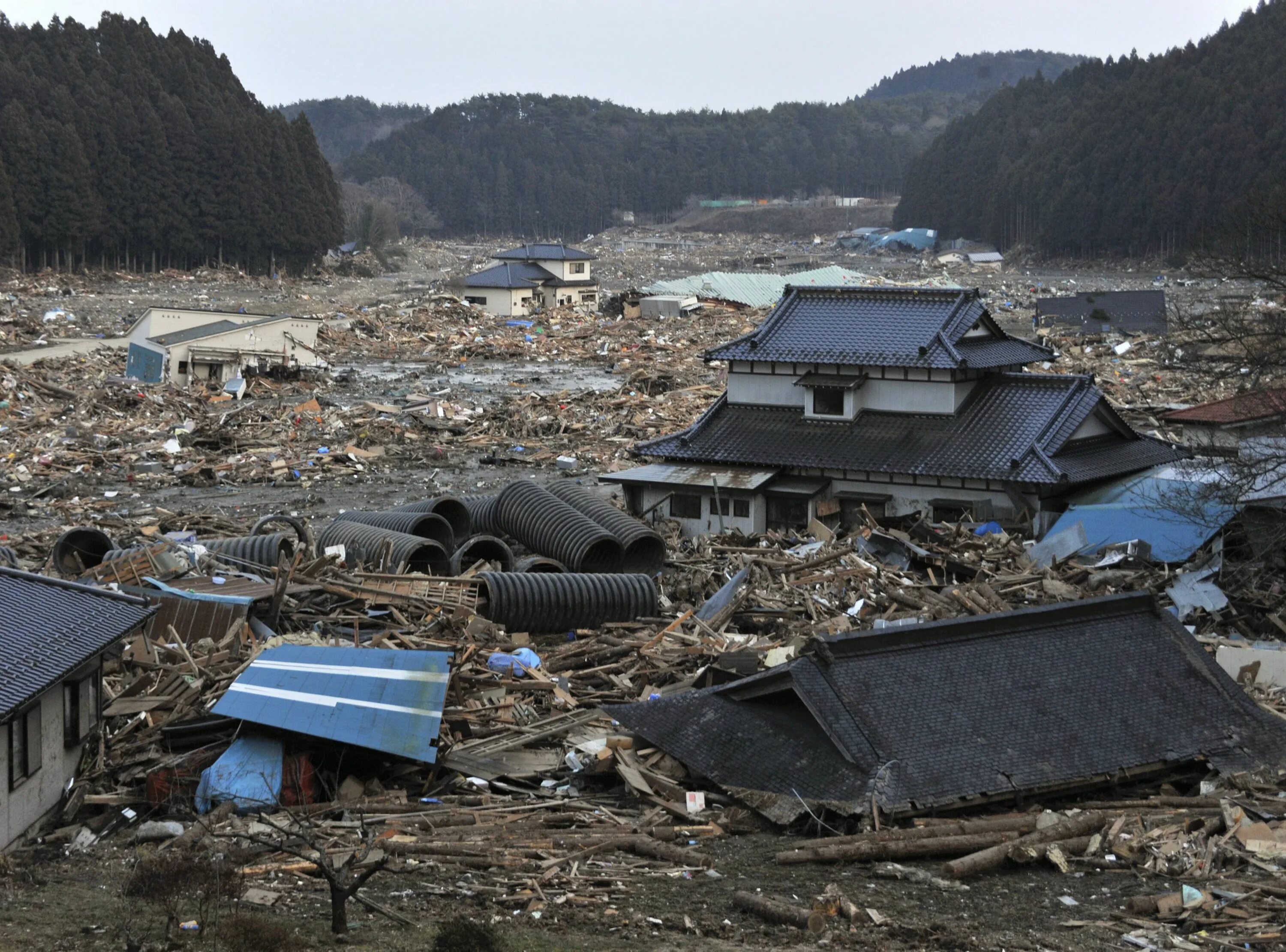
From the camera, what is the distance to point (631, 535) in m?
20.8

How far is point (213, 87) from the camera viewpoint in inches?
3359

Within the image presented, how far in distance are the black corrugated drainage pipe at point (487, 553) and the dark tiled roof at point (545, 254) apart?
50.9 metres

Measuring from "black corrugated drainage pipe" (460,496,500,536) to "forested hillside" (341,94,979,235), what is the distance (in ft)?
429

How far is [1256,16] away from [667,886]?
347ft

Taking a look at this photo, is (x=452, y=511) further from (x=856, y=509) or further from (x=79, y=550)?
(x=856, y=509)

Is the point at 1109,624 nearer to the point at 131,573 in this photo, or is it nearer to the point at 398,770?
the point at 398,770

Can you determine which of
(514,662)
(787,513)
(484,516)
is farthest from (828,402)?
(514,662)

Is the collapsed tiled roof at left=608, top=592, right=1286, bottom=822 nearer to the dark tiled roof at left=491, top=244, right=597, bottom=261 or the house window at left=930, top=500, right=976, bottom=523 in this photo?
the house window at left=930, top=500, right=976, bottom=523

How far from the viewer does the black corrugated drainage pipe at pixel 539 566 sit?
20.2 m

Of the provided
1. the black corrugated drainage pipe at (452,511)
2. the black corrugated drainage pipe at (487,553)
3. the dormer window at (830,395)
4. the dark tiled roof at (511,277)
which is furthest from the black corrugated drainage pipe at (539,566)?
the dark tiled roof at (511,277)

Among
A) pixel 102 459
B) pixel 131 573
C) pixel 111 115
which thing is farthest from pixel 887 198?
pixel 131 573

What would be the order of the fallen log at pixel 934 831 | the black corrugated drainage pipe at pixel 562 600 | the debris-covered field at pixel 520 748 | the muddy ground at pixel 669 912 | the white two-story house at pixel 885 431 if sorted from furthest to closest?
1. the white two-story house at pixel 885 431
2. the black corrugated drainage pipe at pixel 562 600
3. the fallen log at pixel 934 831
4. the debris-covered field at pixel 520 748
5. the muddy ground at pixel 669 912

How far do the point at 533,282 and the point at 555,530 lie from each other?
4720 cm

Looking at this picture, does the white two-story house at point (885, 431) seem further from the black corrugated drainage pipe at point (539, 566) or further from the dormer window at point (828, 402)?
the black corrugated drainage pipe at point (539, 566)
